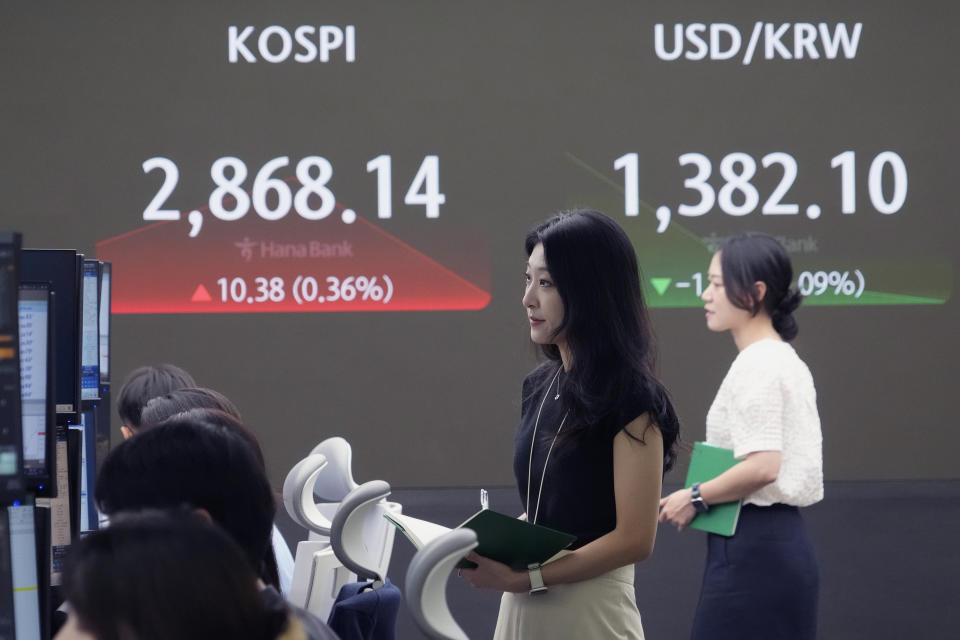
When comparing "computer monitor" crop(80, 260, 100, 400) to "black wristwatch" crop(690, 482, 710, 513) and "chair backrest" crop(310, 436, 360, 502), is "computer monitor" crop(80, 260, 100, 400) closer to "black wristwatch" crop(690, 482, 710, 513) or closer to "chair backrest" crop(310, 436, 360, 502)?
"chair backrest" crop(310, 436, 360, 502)

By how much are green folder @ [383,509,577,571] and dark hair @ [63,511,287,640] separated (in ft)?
2.10

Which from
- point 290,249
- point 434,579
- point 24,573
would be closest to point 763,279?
point 434,579

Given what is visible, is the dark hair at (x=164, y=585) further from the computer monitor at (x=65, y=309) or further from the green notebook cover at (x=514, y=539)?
the computer monitor at (x=65, y=309)

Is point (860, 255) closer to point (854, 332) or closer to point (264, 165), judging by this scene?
point (854, 332)

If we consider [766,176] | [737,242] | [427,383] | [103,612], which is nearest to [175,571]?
[103,612]

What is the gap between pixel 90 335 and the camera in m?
2.70

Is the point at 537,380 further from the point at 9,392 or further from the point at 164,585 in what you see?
the point at 164,585

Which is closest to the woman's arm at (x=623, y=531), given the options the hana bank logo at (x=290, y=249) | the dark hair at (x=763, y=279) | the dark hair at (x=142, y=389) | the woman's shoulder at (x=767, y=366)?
the woman's shoulder at (x=767, y=366)

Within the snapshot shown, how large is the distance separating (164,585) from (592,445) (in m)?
1.02

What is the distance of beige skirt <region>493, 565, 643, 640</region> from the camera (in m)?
1.85

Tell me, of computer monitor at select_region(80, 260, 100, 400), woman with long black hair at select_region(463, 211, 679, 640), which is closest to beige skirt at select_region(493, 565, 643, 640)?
woman with long black hair at select_region(463, 211, 679, 640)

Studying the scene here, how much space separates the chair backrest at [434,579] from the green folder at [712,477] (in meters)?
1.22

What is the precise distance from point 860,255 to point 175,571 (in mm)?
3695

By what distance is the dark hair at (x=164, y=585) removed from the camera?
3.10 feet
